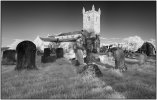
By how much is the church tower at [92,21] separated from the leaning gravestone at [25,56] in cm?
7591

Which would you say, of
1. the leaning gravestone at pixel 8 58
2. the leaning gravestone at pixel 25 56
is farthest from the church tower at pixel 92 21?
the leaning gravestone at pixel 25 56

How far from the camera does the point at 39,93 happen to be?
16.4 ft

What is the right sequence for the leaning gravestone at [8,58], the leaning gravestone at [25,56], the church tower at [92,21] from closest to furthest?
the leaning gravestone at [25,56] → the leaning gravestone at [8,58] → the church tower at [92,21]

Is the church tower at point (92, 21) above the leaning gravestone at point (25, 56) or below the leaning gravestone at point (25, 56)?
above

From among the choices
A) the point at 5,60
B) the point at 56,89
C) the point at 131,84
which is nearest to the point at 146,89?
the point at 131,84

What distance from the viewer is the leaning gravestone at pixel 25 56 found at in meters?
9.51

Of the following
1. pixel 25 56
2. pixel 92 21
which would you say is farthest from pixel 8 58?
pixel 92 21

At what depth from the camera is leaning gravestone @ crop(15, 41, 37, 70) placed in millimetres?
9508

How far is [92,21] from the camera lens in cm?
8588

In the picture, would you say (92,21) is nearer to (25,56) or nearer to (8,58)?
(8,58)

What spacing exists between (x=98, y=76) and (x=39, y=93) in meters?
3.61

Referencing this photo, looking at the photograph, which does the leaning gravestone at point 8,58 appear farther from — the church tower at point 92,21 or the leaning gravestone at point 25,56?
the church tower at point 92,21

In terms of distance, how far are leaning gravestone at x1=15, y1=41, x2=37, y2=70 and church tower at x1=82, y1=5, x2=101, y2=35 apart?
75.9 m

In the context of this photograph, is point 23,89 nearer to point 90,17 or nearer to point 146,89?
point 146,89
